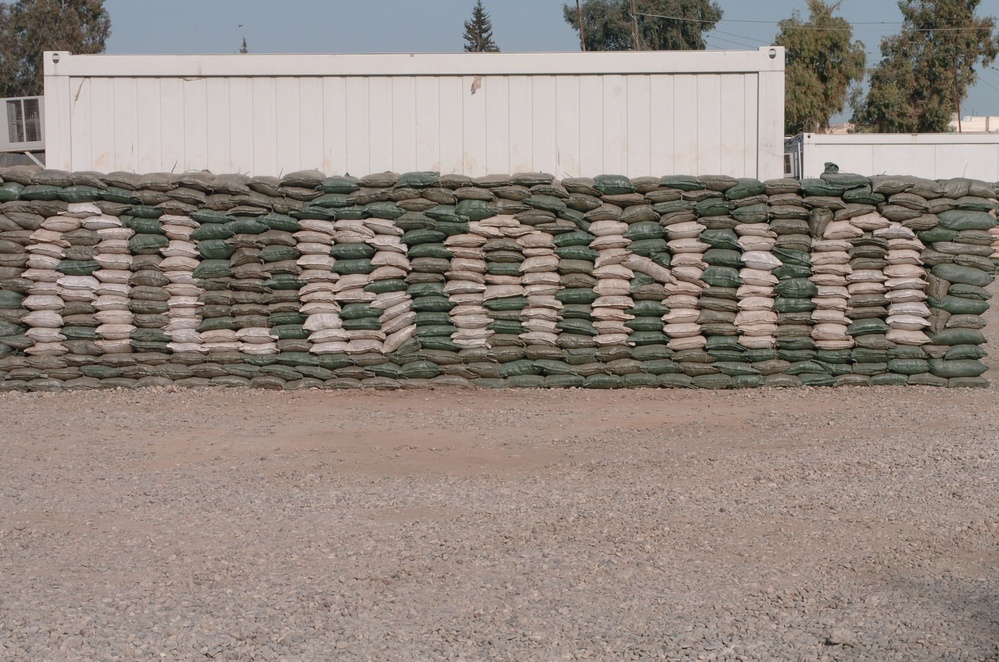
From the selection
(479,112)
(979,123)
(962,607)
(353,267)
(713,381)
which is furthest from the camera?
(979,123)

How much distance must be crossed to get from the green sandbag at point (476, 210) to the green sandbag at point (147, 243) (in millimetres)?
2608

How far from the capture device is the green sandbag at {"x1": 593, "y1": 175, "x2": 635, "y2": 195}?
10109 mm

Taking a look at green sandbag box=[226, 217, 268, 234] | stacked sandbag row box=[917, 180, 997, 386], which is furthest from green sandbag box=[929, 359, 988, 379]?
green sandbag box=[226, 217, 268, 234]

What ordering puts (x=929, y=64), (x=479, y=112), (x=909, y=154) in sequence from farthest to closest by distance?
(x=929, y=64) → (x=909, y=154) → (x=479, y=112)

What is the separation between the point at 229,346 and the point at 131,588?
5.48 metres

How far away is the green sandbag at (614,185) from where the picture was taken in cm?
1011

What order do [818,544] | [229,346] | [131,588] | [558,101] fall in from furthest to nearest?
[558,101] → [229,346] → [818,544] → [131,588]

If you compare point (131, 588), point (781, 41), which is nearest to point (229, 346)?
point (131, 588)

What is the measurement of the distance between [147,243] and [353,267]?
6.00ft

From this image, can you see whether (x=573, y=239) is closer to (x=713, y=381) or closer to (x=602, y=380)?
(x=602, y=380)

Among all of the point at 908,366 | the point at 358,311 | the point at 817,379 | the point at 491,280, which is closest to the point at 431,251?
the point at 491,280

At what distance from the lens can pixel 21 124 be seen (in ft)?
94.5

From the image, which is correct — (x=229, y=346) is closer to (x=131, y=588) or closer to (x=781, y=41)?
(x=131, y=588)

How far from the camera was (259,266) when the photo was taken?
33.5ft
